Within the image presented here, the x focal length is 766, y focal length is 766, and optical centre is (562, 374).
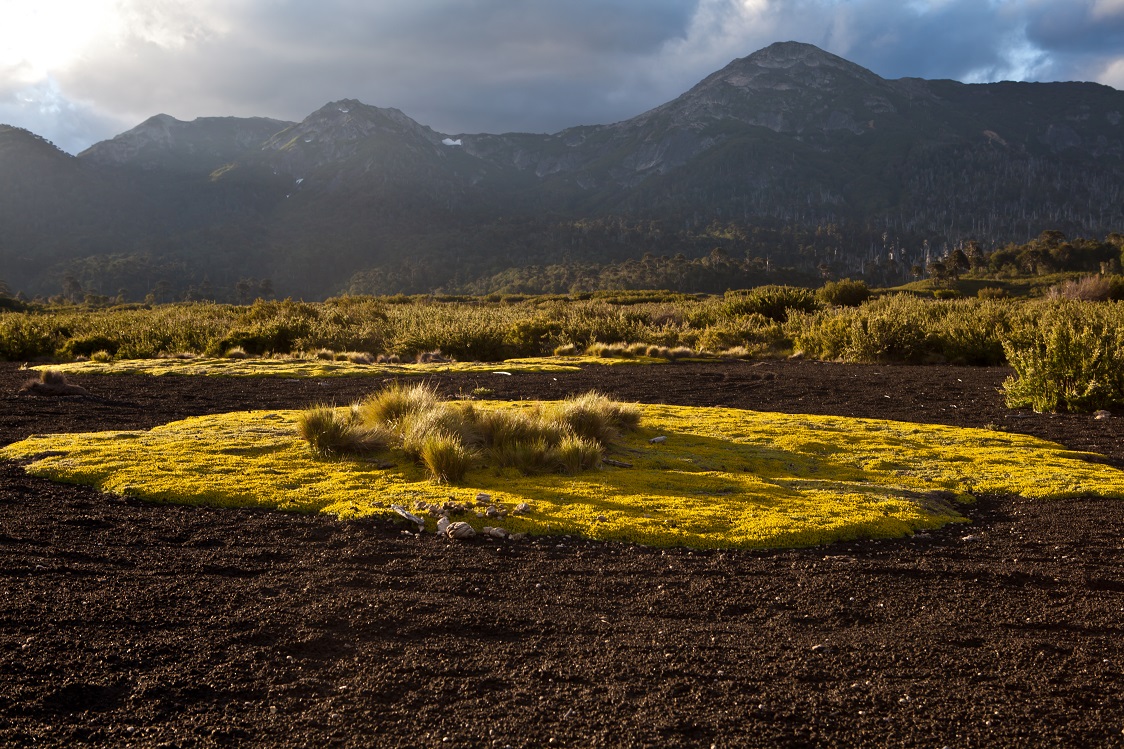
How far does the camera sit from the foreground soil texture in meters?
2.78

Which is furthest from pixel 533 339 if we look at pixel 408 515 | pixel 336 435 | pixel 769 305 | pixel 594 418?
pixel 408 515

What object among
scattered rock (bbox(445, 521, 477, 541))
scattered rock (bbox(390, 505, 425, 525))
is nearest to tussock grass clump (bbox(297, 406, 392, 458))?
scattered rock (bbox(390, 505, 425, 525))

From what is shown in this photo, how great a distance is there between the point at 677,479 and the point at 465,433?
208cm

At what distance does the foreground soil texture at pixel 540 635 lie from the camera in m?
2.78

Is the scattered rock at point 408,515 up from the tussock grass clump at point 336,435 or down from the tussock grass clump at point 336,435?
down

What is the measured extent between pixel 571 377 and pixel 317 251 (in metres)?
165

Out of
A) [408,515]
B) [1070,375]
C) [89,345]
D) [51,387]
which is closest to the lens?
[408,515]

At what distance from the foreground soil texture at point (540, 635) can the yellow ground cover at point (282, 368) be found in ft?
32.7

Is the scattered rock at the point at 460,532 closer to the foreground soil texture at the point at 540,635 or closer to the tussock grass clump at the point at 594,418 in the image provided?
the foreground soil texture at the point at 540,635

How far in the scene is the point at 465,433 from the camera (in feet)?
24.1

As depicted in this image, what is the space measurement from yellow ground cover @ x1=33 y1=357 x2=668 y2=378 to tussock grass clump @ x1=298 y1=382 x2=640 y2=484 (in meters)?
8.00

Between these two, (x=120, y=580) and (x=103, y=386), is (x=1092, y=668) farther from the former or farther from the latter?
(x=103, y=386)

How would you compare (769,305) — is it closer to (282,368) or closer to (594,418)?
(282,368)

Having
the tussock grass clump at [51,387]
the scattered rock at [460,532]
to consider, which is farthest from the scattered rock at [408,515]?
the tussock grass clump at [51,387]
